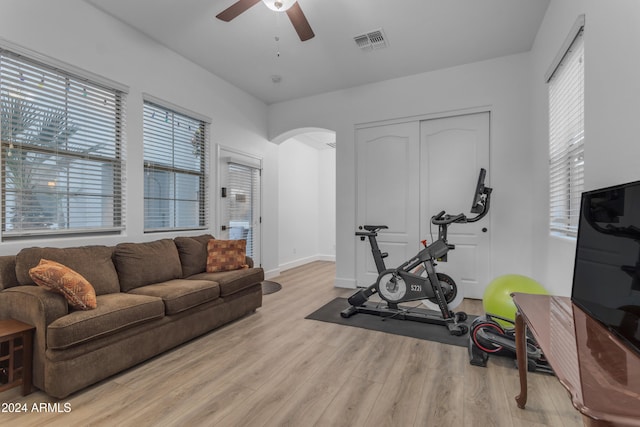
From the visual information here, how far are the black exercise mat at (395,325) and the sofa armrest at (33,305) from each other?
7.14 feet

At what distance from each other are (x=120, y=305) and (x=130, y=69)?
98.6 inches

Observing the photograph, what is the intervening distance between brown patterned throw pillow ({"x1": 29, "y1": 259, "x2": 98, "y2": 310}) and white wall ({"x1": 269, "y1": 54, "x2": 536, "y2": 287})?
3352mm

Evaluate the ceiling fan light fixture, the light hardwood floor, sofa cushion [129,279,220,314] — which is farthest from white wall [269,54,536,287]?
the ceiling fan light fixture

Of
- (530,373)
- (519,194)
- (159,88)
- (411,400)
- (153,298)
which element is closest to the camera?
(411,400)

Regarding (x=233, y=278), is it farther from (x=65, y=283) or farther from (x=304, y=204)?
(x=304, y=204)

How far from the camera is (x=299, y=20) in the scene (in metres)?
2.51

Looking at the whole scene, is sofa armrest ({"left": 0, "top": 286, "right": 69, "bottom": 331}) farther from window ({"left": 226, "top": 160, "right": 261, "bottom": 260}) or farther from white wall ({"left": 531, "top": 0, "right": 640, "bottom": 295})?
white wall ({"left": 531, "top": 0, "right": 640, "bottom": 295})

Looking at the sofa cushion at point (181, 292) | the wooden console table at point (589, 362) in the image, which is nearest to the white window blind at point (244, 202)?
the sofa cushion at point (181, 292)

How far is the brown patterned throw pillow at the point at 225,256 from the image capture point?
11.3ft

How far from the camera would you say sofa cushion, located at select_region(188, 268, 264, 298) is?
3.05 metres

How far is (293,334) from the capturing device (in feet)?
9.52

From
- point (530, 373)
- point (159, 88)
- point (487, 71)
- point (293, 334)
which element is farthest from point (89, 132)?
point (487, 71)

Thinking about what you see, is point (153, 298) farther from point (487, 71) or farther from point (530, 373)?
point (487, 71)

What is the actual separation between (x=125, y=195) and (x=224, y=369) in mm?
2117
